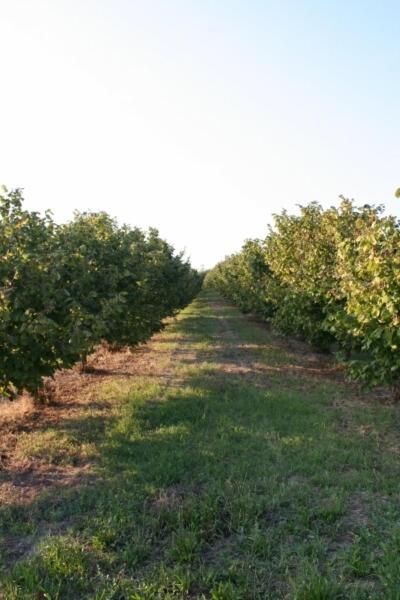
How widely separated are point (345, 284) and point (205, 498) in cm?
415

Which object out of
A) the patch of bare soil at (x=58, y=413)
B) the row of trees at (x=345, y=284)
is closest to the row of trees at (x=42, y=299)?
the patch of bare soil at (x=58, y=413)

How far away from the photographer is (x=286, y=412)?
8047 mm

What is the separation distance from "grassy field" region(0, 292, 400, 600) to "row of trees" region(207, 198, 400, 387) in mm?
1246

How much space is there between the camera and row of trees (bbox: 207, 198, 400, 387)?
6.66 meters

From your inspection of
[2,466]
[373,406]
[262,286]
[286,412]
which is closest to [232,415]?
[286,412]

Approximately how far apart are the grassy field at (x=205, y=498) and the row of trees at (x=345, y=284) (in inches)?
49.1

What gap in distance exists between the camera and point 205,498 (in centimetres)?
493

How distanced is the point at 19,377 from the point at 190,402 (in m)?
3.03

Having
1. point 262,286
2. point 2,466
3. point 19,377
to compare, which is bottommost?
point 2,466

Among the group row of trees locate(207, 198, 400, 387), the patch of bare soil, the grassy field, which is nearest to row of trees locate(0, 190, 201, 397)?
the patch of bare soil

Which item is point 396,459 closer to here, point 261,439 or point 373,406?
point 261,439

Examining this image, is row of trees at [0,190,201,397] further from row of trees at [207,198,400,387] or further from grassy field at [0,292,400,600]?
row of trees at [207,198,400,387]

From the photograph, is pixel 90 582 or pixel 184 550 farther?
pixel 184 550

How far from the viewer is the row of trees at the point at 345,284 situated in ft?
21.9
